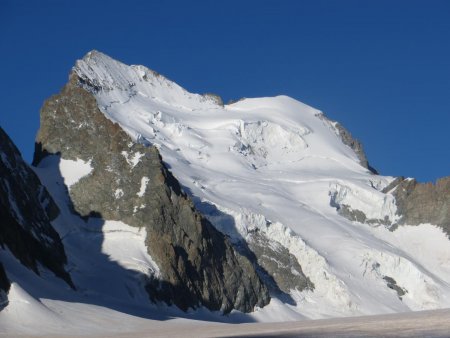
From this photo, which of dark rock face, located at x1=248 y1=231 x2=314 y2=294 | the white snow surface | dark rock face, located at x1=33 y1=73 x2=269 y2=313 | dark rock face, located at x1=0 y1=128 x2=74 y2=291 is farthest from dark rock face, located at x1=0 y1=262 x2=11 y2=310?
dark rock face, located at x1=248 y1=231 x2=314 y2=294

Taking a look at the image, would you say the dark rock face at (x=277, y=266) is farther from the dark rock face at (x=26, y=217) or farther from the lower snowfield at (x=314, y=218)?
the dark rock face at (x=26, y=217)

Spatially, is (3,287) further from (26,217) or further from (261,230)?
(261,230)

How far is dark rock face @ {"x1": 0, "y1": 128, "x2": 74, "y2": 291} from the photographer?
85875mm

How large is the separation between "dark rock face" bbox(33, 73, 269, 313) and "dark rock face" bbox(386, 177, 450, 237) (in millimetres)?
62636

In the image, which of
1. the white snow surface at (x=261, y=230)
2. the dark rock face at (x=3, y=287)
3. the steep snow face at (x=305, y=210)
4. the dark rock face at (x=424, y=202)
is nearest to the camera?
the dark rock face at (x=3, y=287)

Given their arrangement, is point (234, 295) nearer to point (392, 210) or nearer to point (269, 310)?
point (269, 310)

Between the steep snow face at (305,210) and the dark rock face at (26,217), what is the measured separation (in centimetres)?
1792

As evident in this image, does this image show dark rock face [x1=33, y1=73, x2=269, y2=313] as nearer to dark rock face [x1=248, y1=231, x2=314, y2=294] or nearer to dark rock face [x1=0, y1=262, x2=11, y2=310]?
dark rock face [x1=248, y1=231, x2=314, y2=294]

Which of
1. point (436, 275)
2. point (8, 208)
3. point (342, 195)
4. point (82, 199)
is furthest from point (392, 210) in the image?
point (8, 208)

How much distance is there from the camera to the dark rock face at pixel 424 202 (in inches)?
7037

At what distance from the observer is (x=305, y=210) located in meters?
168

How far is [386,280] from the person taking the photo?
15000cm

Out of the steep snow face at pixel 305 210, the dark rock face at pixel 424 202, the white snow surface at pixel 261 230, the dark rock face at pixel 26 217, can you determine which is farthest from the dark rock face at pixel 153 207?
the dark rock face at pixel 424 202

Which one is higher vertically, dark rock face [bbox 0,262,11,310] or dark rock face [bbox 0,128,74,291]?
dark rock face [bbox 0,128,74,291]
